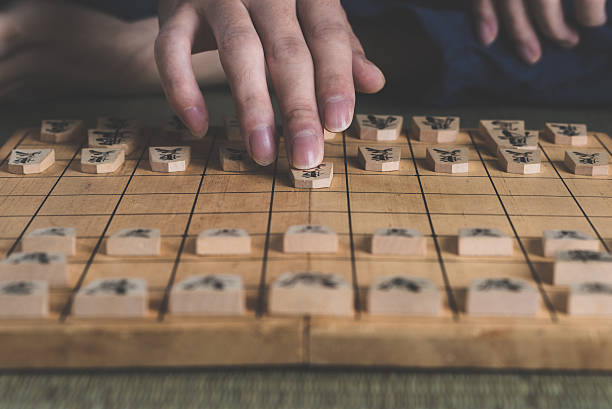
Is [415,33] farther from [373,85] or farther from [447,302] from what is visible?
[447,302]

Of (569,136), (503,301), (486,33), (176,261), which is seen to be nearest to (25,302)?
(176,261)

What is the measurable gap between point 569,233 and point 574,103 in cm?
90

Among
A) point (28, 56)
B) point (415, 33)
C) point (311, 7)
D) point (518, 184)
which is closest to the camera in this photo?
point (518, 184)

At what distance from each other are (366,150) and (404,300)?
452mm

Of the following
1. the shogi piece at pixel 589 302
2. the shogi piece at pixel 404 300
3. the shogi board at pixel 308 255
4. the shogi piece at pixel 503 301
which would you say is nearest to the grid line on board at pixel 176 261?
the shogi board at pixel 308 255

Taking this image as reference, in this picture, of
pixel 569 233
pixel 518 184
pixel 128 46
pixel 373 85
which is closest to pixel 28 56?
pixel 128 46

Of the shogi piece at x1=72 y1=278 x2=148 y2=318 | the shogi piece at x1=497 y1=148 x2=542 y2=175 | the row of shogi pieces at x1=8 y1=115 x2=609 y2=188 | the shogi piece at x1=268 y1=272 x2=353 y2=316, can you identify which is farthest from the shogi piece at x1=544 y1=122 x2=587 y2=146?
the shogi piece at x1=72 y1=278 x2=148 y2=318

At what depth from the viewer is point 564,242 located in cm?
78

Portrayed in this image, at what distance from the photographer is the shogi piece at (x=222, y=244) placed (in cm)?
77

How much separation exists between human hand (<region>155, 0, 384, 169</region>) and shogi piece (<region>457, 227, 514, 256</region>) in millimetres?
270

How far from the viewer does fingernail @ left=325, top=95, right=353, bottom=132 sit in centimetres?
97

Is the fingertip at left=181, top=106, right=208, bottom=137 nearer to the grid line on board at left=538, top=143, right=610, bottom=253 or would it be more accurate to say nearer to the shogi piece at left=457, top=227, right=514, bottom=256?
the shogi piece at left=457, top=227, right=514, bottom=256

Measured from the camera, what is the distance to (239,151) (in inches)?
42.3

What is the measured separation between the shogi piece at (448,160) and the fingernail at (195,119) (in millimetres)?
369
